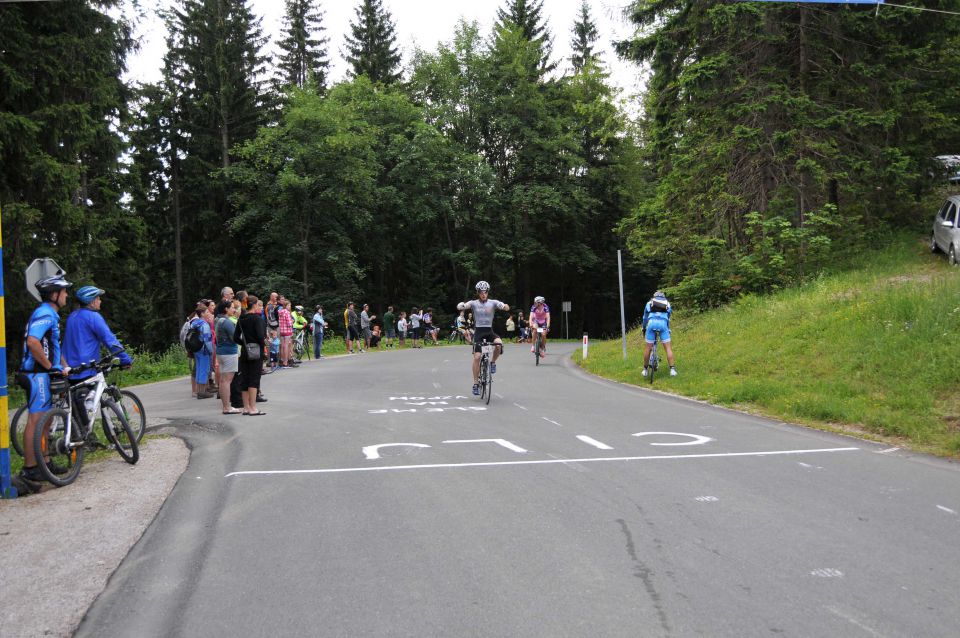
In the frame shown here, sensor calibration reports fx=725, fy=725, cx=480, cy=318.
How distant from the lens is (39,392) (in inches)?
262

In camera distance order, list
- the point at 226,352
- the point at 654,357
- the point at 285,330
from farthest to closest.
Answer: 1. the point at 285,330
2. the point at 654,357
3. the point at 226,352

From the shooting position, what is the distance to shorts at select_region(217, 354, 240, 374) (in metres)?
11.3

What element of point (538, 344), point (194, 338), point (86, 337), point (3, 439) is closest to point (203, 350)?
point (194, 338)

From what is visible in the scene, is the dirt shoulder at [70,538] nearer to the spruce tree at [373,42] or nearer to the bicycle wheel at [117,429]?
the bicycle wheel at [117,429]

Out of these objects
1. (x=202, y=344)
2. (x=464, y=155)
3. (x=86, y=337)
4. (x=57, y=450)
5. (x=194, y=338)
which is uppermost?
(x=464, y=155)

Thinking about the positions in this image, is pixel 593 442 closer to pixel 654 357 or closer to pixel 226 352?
pixel 226 352

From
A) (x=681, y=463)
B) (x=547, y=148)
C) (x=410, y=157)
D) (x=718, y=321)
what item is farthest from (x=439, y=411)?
(x=547, y=148)

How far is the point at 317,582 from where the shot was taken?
157 inches

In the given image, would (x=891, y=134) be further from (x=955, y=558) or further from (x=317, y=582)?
(x=317, y=582)

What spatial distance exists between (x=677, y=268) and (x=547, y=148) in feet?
79.1

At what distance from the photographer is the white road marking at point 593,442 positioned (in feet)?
26.5

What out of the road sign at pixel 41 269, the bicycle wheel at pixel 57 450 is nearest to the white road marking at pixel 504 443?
the bicycle wheel at pixel 57 450

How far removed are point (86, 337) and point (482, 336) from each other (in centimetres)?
676

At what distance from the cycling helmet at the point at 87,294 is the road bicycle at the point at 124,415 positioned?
71 cm
